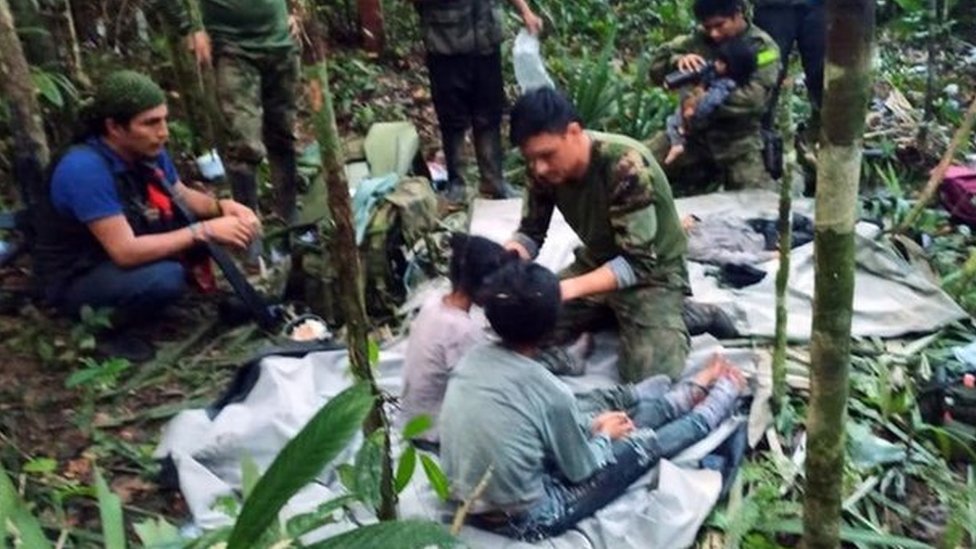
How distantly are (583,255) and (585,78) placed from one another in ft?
7.76

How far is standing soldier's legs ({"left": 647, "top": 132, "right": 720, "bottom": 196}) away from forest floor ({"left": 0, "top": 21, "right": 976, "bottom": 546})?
50.9 inches

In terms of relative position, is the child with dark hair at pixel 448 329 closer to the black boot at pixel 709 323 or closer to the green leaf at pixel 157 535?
the green leaf at pixel 157 535

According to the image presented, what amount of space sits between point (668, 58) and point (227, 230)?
9.08 ft

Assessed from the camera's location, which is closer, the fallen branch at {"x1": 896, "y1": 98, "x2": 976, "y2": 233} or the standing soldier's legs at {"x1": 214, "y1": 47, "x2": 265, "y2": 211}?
the fallen branch at {"x1": 896, "y1": 98, "x2": 976, "y2": 233}

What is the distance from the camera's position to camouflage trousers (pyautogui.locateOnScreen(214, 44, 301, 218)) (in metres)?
5.30

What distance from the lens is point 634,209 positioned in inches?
163

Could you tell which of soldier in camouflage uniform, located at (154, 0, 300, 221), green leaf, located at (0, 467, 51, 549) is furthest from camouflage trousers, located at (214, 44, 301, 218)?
green leaf, located at (0, 467, 51, 549)

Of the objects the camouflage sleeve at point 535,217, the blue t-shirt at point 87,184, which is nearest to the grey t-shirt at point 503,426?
the camouflage sleeve at point 535,217

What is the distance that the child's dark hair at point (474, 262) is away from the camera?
3611 mm

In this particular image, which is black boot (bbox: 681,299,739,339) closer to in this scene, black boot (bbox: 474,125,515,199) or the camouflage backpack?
the camouflage backpack

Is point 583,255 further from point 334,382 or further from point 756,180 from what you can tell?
point 756,180

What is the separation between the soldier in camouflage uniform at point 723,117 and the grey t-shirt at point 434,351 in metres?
2.67

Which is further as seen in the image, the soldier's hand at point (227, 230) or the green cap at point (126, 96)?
the soldier's hand at point (227, 230)

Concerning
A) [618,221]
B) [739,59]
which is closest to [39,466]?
[618,221]
